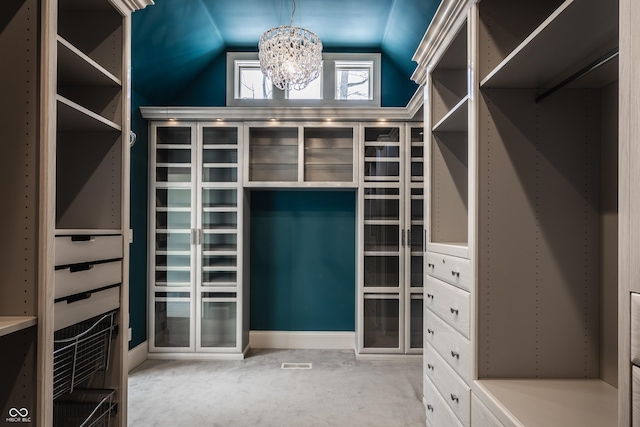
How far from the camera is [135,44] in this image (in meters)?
3.20

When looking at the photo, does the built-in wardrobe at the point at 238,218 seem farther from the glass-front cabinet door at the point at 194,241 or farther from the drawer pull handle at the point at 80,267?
the drawer pull handle at the point at 80,267

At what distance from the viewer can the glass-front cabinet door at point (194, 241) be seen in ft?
13.0

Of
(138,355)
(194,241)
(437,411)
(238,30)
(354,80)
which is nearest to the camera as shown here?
(437,411)

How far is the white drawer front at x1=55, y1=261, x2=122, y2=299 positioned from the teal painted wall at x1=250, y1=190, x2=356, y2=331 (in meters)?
2.48

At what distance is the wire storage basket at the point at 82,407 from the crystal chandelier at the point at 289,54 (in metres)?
2.35

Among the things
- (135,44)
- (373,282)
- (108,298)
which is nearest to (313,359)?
(373,282)

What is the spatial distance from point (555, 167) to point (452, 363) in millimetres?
1055

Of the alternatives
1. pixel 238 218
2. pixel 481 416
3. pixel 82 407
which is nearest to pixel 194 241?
pixel 238 218

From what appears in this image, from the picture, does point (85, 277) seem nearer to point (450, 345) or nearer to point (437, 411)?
point (450, 345)

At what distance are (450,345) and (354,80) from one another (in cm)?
329

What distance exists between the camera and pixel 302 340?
4418 millimetres

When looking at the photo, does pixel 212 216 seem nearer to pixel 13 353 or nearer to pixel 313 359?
pixel 313 359

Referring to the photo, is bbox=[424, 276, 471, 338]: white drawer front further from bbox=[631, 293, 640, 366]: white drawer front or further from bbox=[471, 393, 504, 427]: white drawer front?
bbox=[631, 293, 640, 366]: white drawer front

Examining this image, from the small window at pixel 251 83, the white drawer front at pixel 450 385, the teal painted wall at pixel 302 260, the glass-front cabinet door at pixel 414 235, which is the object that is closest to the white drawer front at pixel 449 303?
the white drawer front at pixel 450 385
